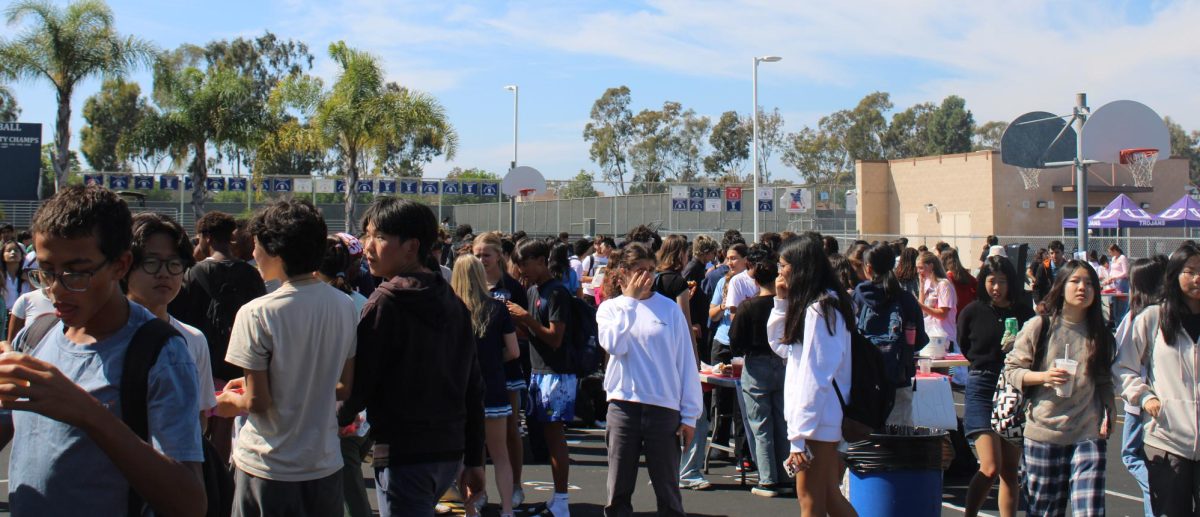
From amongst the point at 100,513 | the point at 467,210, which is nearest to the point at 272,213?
the point at 100,513

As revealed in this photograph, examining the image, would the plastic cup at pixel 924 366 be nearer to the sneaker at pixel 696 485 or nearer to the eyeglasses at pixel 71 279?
the sneaker at pixel 696 485

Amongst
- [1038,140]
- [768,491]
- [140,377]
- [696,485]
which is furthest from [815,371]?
[1038,140]

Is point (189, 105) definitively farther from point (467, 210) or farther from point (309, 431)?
point (309, 431)

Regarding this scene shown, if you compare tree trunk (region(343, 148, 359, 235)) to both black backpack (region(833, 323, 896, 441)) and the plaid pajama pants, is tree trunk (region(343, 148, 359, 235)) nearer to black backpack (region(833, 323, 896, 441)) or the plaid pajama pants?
black backpack (region(833, 323, 896, 441))

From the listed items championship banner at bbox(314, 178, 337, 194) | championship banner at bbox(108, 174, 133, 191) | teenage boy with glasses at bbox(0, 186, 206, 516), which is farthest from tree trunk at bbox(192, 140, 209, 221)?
teenage boy with glasses at bbox(0, 186, 206, 516)

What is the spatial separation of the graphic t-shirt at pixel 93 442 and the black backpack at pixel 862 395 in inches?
146

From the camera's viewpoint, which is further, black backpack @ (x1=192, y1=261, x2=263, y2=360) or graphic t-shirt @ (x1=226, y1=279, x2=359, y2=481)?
black backpack @ (x1=192, y1=261, x2=263, y2=360)

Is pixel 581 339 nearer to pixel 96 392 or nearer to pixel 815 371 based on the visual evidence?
pixel 815 371

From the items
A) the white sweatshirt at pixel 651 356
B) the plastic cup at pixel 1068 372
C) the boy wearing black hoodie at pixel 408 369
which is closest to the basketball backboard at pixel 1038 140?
the plastic cup at pixel 1068 372

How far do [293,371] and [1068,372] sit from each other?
3.80 metres

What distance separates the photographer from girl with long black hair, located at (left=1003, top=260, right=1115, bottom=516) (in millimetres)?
5270

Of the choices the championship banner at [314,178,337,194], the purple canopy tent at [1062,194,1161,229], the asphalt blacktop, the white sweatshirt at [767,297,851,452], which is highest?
the championship banner at [314,178,337,194]

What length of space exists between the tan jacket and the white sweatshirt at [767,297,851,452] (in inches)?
55.9

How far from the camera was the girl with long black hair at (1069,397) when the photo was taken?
527 cm
